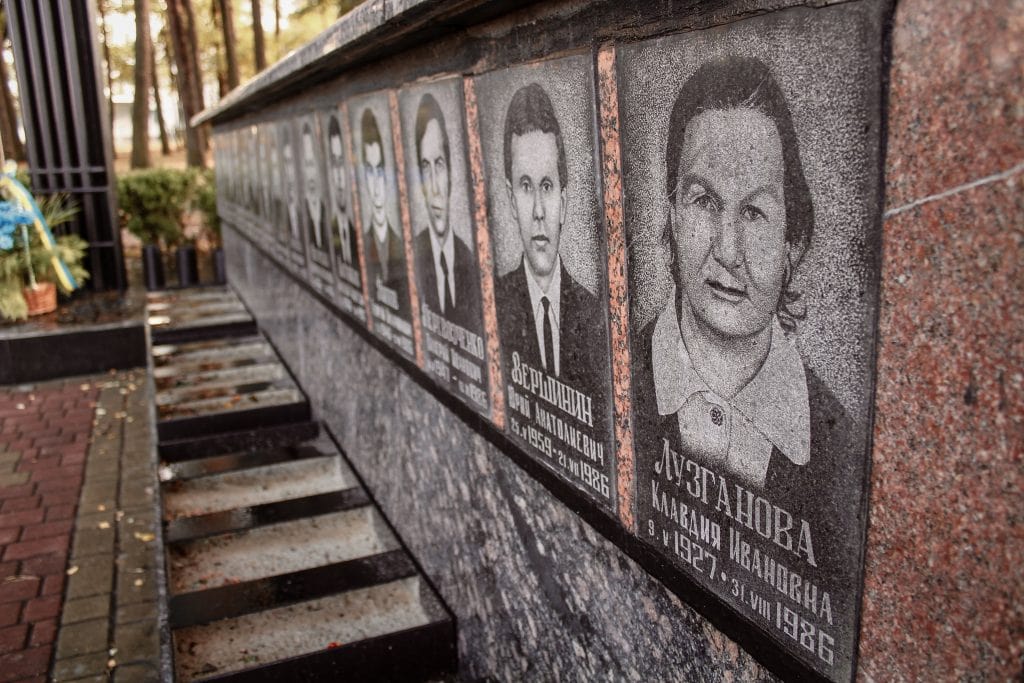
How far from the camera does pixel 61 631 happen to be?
420 centimetres

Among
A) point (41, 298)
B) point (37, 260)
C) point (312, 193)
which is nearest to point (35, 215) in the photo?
point (37, 260)

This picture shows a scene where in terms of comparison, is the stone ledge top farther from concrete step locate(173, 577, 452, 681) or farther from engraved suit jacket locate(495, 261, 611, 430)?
concrete step locate(173, 577, 452, 681)

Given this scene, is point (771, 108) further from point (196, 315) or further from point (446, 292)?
point (196, 315)

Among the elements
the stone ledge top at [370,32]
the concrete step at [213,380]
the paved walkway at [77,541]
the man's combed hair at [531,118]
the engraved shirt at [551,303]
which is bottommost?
the paved walkway at [77,541]

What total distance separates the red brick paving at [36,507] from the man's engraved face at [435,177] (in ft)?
8.32

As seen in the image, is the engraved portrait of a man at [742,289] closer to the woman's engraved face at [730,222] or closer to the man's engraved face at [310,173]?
the woman's engraved face at [730,222]

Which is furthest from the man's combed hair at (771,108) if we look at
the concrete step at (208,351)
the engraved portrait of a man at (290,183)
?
the concrete step at (208,351)

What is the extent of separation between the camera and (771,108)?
5.00 ft

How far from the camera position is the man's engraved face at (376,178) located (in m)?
4.10

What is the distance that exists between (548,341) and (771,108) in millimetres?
1168

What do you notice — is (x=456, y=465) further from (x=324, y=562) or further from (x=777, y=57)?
(x=777, y=57)

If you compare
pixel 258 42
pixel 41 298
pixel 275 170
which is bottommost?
pixel 41 298

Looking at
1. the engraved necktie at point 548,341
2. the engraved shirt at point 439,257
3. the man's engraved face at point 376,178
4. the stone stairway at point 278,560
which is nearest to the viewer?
the engraved necktie at point 548,341

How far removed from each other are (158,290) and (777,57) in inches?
424
